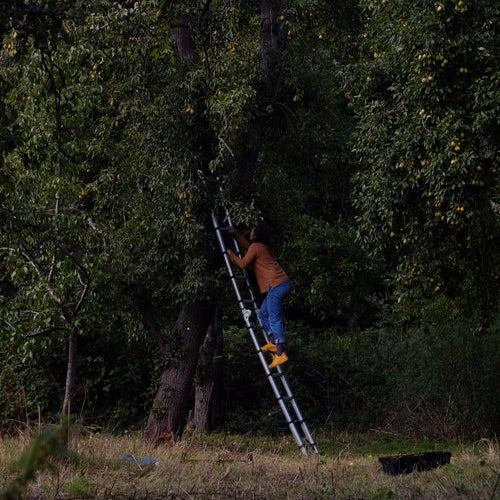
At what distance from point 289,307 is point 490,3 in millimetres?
13034

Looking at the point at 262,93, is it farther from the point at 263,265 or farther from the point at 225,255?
the point at 263,265

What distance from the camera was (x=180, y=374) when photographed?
13789 millimetres

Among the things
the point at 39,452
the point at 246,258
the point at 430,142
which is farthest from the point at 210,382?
the point at 39,452

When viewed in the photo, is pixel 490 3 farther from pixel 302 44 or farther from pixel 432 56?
pixel 302 44

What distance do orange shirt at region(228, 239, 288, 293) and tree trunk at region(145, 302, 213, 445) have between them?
2.00 meters

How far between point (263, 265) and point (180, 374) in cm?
284

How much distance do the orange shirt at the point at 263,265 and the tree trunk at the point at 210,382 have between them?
4142mm

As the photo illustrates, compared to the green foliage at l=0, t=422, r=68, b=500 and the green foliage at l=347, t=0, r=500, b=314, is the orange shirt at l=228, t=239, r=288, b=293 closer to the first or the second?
the green foliage at l=347, t=0, r=500, b=314

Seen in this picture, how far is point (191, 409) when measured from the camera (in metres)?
17.8

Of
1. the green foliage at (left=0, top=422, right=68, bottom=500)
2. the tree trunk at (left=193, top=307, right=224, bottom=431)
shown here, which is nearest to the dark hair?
the tree trunk at (left=193, top=307, right=224, bottom=431)

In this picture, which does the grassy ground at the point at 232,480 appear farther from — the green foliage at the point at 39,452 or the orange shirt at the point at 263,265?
the orange shirt at the point at 263,265

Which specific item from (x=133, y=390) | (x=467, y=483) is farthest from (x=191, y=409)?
(x=467, y=483)

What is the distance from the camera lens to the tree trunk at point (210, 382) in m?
16.2

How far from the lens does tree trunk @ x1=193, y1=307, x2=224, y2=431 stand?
637 inches
